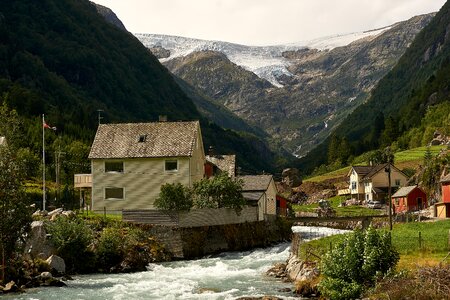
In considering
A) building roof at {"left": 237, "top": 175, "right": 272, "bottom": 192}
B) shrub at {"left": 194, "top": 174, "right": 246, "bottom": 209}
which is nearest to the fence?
shrub at {"left": 194, "top": 174, "right": 246, "bottom": 209}

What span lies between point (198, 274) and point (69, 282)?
998 centimetres

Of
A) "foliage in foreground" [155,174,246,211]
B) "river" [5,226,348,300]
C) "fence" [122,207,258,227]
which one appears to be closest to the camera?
"river" [5,226,348,300]

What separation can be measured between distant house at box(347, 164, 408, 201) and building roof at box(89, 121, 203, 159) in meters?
72.8

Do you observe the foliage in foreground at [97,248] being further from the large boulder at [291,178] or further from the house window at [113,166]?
the large boulder at [291,178]

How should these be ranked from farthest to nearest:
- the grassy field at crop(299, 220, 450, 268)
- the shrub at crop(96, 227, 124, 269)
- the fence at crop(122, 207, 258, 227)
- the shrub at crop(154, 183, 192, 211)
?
the shrub at crop(154, 183, 192, 211), the fence at crop(122, 207, 258, 227), the shrub at crop(96, 227, 124, 269), the grassy field at crop(299, 220, 450, 268)

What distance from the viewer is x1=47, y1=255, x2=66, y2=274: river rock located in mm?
50781

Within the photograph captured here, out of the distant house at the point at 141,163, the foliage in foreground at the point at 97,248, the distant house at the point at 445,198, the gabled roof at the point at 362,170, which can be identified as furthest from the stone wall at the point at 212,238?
the gabled roof at the point at 362,170

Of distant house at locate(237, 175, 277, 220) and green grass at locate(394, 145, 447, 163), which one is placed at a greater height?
green grass at locate(394, 145, 447, 163)

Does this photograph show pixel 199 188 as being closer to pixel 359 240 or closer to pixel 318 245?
pixel 318 245

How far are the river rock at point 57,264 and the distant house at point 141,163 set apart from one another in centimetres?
2318

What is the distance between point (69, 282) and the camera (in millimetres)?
48062

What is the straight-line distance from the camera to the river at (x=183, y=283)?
42562 millimetres

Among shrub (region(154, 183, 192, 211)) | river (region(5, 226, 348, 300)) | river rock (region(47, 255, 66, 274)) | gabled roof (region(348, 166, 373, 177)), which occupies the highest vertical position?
gabled roof (region(348, 166, 373, 177))

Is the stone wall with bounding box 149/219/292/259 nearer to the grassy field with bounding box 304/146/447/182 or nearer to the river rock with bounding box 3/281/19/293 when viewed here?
the river rock with bounding box 3/281/19/293
